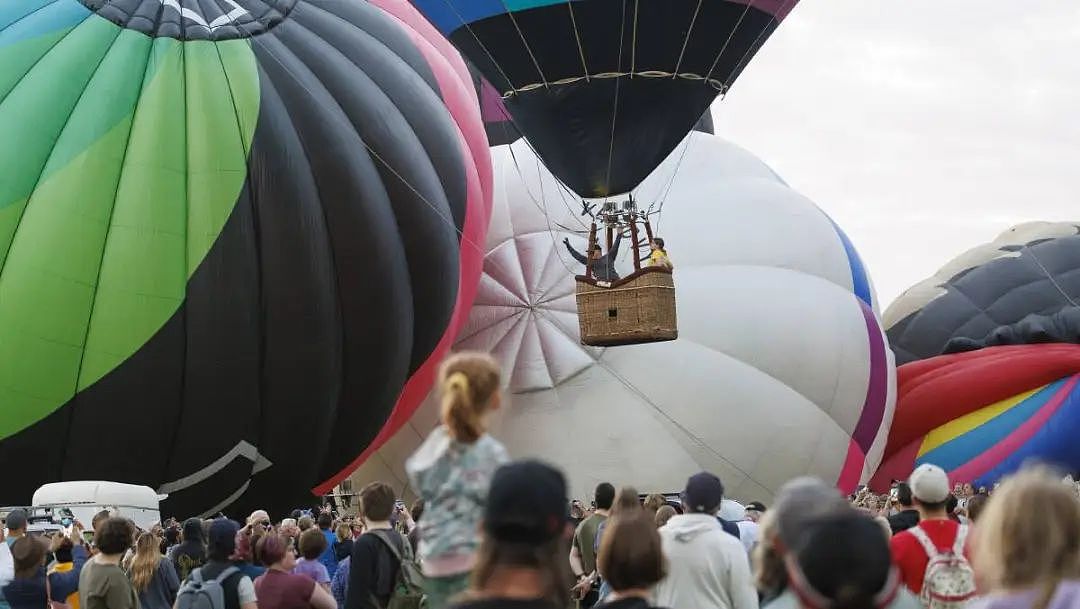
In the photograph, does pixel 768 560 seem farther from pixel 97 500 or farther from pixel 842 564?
pixel 97 500

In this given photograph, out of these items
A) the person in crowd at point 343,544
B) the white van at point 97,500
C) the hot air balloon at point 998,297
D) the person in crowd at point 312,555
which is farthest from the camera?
the hot air balloon at point 998,297

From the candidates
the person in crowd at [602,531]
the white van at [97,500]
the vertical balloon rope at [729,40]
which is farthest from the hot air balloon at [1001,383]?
the person in crowd at [602,531]

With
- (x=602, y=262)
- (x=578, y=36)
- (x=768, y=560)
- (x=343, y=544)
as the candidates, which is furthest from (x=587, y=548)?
(x=602, y=262)

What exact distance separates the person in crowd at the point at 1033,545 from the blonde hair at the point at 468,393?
0.88m

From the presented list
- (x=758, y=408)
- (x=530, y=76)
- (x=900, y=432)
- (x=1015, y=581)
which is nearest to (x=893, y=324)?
(x=900, y=432)

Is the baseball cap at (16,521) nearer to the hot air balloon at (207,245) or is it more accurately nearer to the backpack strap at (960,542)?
the backpack strap at (960,542)

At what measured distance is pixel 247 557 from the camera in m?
4.70

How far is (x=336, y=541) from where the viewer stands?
274 inches

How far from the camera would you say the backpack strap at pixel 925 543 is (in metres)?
3.93

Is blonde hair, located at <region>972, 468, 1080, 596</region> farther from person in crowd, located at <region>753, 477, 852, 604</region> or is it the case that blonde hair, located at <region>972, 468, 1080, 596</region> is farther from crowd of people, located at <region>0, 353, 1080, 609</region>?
person in crowd, located at <region>753, 477, 852, 604</region>

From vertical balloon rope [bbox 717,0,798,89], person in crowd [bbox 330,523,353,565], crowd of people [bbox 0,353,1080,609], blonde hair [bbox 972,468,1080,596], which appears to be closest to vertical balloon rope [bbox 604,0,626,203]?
vertical balloon rope [bbox 717,0,798,89]

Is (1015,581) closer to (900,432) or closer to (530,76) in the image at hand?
(530,76)

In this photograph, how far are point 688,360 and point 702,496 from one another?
8290 mm

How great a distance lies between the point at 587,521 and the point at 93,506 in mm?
3252
